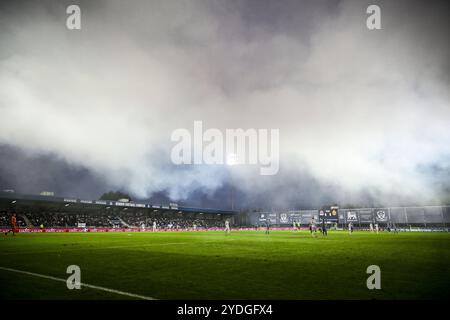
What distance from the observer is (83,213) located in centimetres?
8706

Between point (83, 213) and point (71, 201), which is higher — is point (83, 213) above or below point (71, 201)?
below

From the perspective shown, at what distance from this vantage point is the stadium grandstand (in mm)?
69875

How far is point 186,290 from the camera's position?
7055 millimetres

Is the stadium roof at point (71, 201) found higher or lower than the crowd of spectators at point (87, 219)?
higher

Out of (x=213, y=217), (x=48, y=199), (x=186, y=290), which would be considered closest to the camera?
(x=186, y=290)

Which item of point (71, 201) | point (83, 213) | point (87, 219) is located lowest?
point (87, 219)

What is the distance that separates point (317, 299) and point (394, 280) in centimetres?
334

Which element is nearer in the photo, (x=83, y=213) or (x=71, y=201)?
(x=71, y=201)

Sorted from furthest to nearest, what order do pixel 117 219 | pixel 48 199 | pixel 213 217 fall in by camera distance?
1. pixel 213 217
2. pixel 117 219
3. pixel 48 199

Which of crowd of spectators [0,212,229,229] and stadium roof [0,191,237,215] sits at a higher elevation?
stadium roof [0,191,237,215]

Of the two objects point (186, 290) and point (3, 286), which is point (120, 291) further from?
point (3, 286)

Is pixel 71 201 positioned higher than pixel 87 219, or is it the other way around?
pixel 71 201

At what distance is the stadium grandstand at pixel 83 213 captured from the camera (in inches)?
2751
